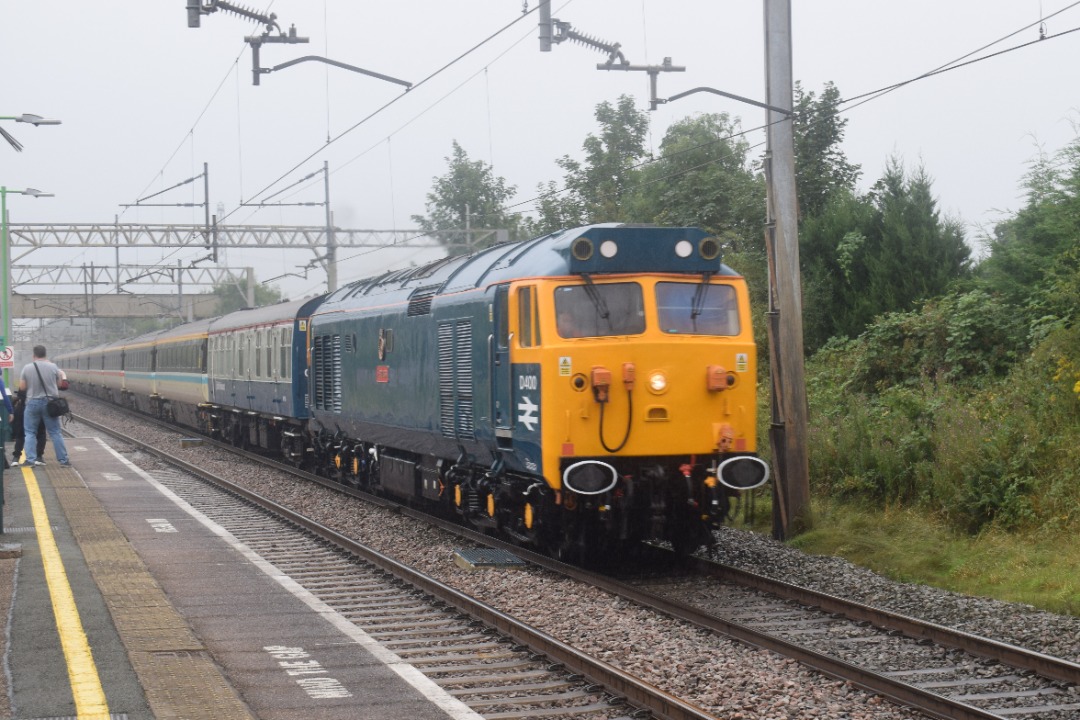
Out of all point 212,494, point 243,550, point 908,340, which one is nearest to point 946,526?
point 908,340

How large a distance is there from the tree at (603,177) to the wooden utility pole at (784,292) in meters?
12.7

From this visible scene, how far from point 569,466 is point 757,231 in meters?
16.1

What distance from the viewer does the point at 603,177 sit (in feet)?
136

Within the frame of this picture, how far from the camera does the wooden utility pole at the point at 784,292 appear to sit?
551 inches

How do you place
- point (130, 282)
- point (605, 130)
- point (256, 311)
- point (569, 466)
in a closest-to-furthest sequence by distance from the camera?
point (569, 466) < point (256, 311) < point (605, 130) < point (130, 282)

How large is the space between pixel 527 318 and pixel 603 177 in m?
30.2

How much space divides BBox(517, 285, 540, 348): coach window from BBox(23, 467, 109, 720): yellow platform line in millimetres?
4346

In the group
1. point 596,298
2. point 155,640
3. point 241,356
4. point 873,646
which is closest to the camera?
point 155,640

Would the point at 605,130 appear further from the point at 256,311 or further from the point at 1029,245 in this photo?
the point at 1029,245

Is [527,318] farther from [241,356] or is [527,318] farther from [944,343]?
[241,356]

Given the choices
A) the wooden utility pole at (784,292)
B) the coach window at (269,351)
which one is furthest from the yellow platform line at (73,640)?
the coach window at (269,351)

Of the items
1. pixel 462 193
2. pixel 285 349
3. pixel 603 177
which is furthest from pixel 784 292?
pixel 462 193

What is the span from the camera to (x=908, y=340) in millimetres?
18781

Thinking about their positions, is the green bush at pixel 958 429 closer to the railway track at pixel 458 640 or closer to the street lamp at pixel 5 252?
the railway track at pixel 458 640
